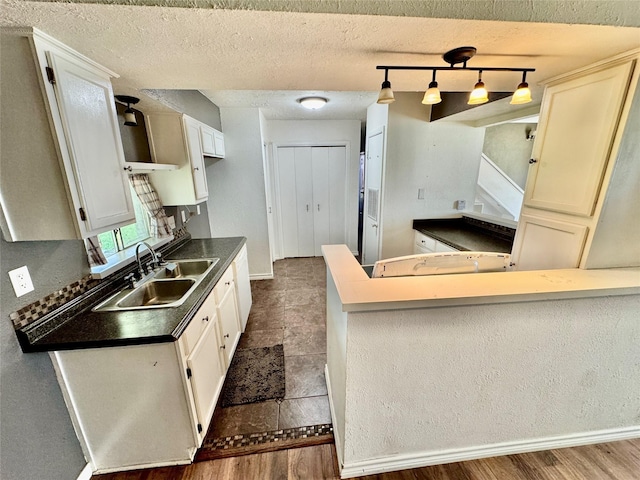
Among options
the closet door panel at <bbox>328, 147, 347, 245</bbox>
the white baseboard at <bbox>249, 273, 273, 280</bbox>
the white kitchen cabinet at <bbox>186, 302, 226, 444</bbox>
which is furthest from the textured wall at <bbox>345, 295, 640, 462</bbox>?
the closet door panel at <bbox>328, 147, 347, 245</bbox>

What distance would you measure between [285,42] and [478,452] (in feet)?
7.57

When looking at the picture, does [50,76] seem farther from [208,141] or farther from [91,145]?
[208,141]

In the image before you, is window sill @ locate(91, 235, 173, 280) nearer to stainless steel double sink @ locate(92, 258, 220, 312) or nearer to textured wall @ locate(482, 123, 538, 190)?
stainless steel double sink @ locate(92, 258, 220, 312)

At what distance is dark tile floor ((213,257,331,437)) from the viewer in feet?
5.66

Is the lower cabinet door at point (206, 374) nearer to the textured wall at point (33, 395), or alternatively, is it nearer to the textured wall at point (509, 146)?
the textured wall at point (33, 395)

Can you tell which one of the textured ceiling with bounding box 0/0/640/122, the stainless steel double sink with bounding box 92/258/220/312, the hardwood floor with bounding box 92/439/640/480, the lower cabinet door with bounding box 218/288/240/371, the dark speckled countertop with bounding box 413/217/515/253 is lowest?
the hardwood floor with bounding box 92/439/640/480

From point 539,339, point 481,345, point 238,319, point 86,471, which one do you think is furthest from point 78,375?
point 539,339

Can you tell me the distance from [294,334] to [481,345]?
176cm

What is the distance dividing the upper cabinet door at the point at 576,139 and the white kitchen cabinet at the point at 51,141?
2426 mm

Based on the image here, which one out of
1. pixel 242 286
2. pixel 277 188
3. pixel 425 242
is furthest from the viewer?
pixel 277 188

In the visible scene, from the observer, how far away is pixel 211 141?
2.83 metres

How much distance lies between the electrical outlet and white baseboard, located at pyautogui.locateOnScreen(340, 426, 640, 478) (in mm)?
1762

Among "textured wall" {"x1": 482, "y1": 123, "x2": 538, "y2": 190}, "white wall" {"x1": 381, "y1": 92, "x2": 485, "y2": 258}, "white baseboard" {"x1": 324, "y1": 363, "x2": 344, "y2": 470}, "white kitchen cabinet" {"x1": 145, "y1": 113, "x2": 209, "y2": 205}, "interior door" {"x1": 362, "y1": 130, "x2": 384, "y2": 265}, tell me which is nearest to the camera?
"white baseboard" {"x1": 324, "y1": 363, "x2": 344, "y2": 470}

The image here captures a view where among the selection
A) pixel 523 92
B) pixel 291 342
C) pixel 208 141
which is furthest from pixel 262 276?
pixel 523 92
